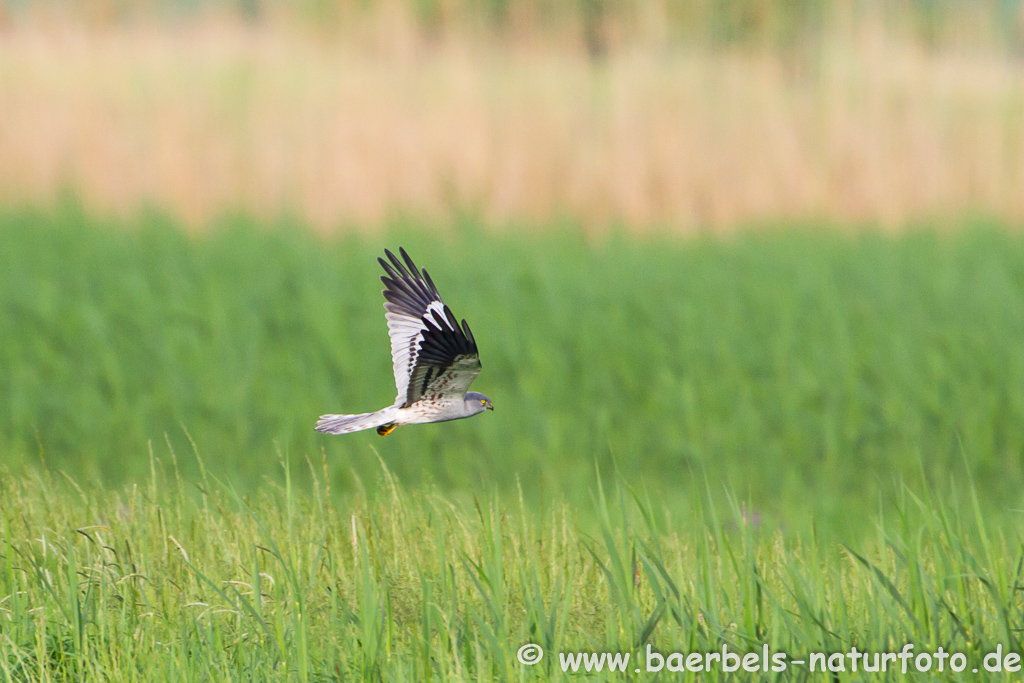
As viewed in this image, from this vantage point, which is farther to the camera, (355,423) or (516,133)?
(516,133)

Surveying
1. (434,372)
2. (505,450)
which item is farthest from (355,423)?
(505,450)

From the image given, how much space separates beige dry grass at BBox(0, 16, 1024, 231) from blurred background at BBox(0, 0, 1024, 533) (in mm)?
30

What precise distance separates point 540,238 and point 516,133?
4.44 feet

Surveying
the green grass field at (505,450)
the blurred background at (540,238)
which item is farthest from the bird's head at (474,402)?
the blurred background at (540,238)

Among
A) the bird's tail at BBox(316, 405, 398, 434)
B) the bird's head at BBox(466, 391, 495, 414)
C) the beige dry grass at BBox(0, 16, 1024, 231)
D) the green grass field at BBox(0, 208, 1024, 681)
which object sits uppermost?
the beige dry grass at BBox(0, 16, 1024, 231)

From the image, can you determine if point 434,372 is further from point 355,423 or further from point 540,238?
point 540,238

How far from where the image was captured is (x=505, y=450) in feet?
19.5

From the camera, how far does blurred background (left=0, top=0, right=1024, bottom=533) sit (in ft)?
19.7

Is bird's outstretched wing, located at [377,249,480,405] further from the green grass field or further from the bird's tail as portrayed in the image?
the green grass field

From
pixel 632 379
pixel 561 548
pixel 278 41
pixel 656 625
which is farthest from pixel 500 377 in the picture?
pixel 278 41

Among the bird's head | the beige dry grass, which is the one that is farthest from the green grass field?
the beige dry grass

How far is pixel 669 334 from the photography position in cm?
684

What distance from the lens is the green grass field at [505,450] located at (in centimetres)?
258

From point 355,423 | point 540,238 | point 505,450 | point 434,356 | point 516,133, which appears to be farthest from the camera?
point 516,133
